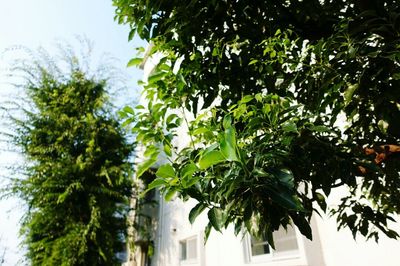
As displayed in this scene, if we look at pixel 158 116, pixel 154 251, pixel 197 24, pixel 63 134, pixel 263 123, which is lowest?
pixel 154 251

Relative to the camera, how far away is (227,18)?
1385mm

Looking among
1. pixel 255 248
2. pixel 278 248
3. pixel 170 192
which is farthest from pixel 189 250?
pixel 170 192

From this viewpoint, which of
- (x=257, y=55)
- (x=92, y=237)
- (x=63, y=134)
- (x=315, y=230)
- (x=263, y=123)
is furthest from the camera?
(x=63, y=134)

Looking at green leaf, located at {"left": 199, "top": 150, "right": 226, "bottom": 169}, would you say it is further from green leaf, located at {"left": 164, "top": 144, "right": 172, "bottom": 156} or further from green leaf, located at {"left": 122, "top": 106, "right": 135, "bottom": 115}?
green leaf, located at {"left": 122, "top": 106, "right": 135, "bottom": 115}

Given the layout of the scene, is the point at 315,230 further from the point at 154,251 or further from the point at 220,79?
the point at 154,251

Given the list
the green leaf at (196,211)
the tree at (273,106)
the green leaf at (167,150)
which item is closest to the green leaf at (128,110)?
the tree at (273,106)

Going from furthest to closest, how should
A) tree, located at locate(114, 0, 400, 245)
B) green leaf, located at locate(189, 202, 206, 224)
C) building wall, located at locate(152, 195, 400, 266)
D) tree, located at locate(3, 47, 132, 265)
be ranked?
tree, located at locate(3, 47, 132, 265)
building wall, located at locate(152, 195, 400, 266)
green leaf, located at locate(189, 202, 206, 224)
tree, located at locate(114, 0, 400, 245)

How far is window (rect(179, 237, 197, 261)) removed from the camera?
257 inches

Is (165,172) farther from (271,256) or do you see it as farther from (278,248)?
(278,248)

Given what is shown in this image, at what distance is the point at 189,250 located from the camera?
6.66 m

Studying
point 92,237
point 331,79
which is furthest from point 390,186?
point 92,237

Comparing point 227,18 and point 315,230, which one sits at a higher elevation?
point 227,18

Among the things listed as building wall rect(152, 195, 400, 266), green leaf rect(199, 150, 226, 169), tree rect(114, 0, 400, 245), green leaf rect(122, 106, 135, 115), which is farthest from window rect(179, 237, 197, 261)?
green leaf rect(199, 150, 226, 169)

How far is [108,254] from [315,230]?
207 inches
